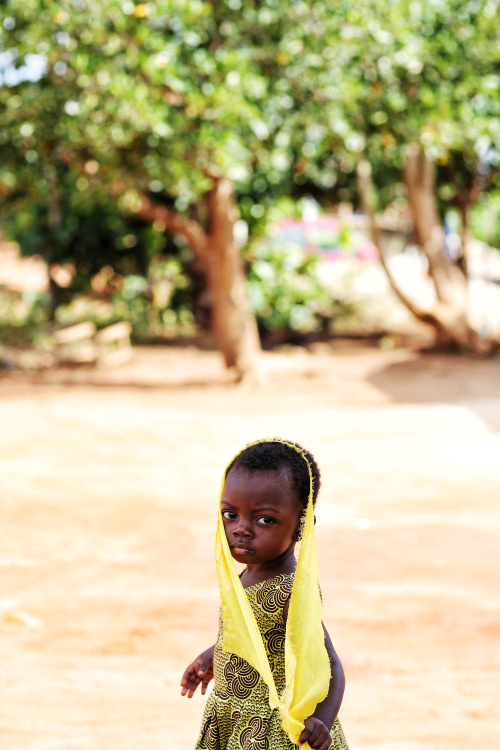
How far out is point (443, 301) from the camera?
48.4 feet

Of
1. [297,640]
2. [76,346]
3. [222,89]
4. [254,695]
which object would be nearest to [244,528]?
[297,640]

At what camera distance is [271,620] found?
85.0 inches

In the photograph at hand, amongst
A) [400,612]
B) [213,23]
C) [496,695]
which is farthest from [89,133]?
[496,695]

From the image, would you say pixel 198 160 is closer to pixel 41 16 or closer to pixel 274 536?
pixel 41 16

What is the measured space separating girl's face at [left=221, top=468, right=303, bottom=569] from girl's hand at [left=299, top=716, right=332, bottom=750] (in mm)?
369

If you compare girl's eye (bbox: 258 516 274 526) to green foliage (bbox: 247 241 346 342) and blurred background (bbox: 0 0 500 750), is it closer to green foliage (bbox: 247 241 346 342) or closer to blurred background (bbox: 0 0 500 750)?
blurred background (bbox: 0 0 500 750)

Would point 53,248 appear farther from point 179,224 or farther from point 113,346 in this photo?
point 179,224

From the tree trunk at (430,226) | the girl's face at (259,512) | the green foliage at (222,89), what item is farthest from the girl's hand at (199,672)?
the tree trunk at (430,226)

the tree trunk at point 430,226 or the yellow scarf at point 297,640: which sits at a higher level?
the tree trunk at point 430,226

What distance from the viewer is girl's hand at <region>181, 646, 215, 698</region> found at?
2.33m

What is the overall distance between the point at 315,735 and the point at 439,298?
43.5 feet

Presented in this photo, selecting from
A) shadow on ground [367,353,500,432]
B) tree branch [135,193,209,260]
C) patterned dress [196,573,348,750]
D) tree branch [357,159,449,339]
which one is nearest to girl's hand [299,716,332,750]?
patterned dress [196,573,348,750]

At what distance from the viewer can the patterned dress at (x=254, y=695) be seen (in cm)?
212

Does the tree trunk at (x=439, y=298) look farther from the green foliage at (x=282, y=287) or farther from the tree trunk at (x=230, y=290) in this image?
the tree trunk at (x=230, y=290)
